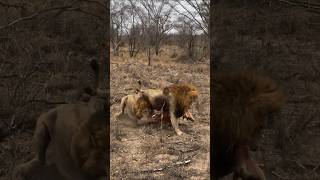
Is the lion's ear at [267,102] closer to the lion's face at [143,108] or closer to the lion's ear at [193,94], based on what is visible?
the lion's face at [143,108]

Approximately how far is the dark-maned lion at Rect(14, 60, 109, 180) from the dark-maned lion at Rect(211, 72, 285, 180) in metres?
0.27

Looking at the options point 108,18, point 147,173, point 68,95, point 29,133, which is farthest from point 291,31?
point 147,173

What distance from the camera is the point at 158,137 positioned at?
128 inches

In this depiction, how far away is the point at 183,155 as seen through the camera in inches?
112

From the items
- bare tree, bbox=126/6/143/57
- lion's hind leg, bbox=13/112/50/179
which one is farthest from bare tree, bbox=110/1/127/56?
lion's hind leg, bbox=13/112/50/179

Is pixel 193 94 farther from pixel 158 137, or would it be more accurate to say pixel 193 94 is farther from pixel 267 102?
pixel 267 102

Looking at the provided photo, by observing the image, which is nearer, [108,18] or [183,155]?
[108,18]

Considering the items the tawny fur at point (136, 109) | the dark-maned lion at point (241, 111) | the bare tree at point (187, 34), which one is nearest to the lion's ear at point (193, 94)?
the tawny fur at point (136, 109)

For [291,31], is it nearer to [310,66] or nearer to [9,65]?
[310,66]

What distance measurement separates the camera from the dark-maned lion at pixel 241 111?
3.14 feet

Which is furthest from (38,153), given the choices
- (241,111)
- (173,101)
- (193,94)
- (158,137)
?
(193,94)

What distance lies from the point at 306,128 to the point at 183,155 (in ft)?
6.14

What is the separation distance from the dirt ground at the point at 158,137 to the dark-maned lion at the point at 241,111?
1520mm

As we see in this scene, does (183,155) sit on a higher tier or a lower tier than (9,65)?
lower
